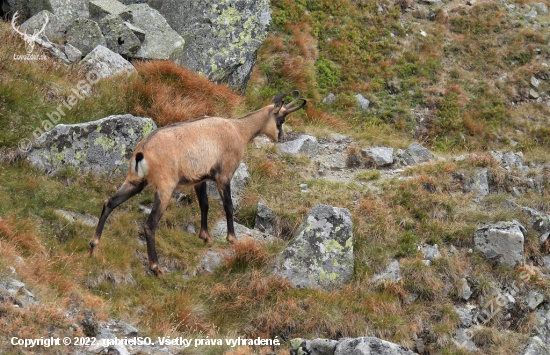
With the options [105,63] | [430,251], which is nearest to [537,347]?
[430,251]

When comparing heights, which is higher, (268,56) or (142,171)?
(142,171)

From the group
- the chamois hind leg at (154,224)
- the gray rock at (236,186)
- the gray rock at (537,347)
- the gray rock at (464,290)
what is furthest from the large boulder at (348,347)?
the gray rock at (236,186)

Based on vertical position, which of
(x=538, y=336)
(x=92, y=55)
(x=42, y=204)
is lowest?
(x=538, y=336)

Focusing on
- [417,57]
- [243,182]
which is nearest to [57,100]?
[243,182]

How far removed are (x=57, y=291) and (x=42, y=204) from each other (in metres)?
2.81

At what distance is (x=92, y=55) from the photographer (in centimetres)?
1526

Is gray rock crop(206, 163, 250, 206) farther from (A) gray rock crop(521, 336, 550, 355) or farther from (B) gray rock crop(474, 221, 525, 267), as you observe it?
(A) gray rock crop(521, 336, 550, 355)

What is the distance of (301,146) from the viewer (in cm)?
1609

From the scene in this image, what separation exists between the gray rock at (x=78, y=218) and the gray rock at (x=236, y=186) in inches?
114

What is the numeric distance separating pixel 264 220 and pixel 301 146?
3.49 meters

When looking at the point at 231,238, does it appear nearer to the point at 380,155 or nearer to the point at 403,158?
the point at 380,155

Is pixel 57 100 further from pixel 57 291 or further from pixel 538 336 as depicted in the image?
pixel 538 336

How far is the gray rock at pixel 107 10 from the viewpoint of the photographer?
16828 millimetres

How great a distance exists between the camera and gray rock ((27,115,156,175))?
12398 millimetres
